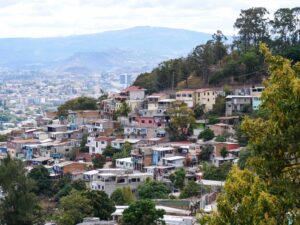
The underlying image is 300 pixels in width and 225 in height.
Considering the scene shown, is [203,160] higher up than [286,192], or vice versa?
[286,192]

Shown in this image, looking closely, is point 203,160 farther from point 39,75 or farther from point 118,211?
point 39,75

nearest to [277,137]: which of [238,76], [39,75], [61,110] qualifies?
[238,76]

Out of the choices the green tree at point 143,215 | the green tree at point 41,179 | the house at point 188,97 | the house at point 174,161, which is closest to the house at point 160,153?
the house at point 174,161

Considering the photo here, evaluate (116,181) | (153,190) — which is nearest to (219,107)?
(116,181)

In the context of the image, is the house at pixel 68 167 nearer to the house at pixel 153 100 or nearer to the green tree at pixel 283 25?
the house at pixel 153 100

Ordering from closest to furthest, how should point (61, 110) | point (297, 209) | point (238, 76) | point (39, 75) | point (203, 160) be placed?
point (297, 209) < point (203, 160) < point (238, 76) < point (61, 110) < point (39, 75)
